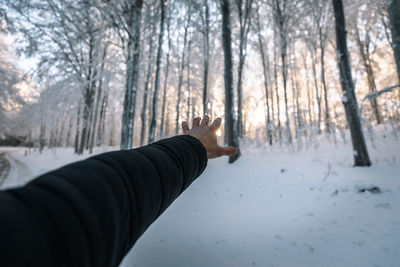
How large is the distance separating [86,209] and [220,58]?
14429mm

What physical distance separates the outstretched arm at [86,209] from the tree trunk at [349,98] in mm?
4487

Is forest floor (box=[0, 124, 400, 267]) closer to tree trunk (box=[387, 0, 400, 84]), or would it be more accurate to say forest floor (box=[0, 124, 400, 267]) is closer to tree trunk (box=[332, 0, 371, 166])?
tree trunk (box=[332, 0, 371, 166])

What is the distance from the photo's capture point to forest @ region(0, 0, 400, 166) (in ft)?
17.7

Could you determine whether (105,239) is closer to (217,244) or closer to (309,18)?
(217,244)

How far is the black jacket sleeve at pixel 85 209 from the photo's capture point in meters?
0.34

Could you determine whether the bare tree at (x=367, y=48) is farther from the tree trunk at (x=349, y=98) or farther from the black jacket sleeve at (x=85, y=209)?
the black jacket sleeve at (x=85, y=209)

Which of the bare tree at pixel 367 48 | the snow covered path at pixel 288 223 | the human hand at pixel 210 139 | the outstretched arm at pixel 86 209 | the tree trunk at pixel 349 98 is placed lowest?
the snow covered path at pixel 288 223

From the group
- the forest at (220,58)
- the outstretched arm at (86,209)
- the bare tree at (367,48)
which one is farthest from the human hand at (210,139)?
the bare tree at (367,48)

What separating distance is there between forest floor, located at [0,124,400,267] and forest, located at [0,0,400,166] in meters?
1.28

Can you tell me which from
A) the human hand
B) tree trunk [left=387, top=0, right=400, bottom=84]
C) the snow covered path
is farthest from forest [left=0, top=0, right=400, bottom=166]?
the human hand

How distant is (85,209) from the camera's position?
44cm

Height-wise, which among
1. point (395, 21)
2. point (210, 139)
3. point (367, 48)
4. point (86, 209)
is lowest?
point (86, 209)

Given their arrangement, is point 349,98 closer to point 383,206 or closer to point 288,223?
point 383,206

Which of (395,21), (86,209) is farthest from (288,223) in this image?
(395,21)
